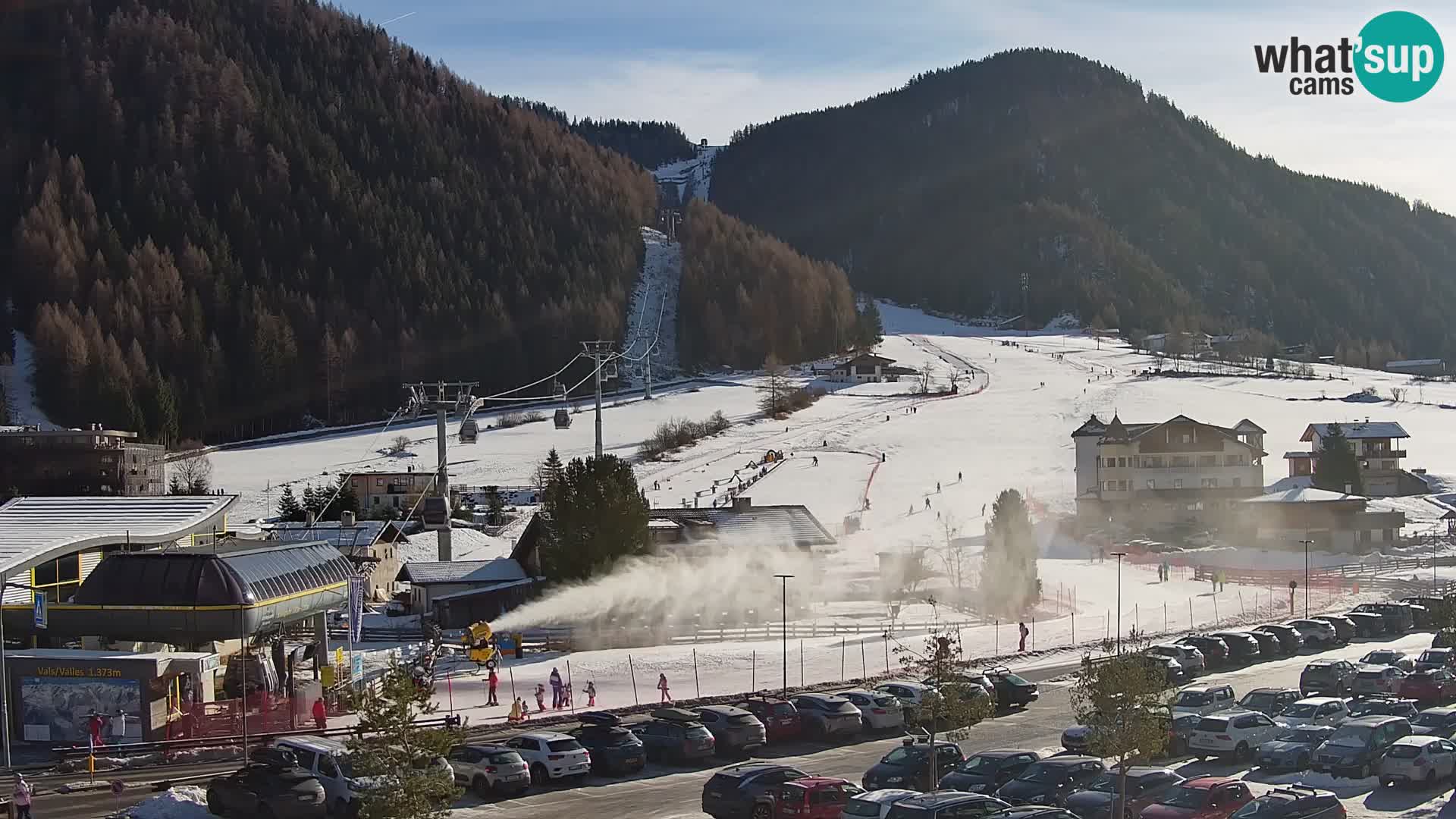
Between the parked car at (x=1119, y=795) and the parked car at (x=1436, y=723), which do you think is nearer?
the parked car at (x=1119, y=795)

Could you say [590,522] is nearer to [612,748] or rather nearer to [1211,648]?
[1211,648]

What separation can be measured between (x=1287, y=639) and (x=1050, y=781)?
2029 cm

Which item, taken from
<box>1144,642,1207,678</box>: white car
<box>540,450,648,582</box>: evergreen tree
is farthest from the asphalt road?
<box>540,450,648,582</box>: evergreen tree

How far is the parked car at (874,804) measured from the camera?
21000 mm

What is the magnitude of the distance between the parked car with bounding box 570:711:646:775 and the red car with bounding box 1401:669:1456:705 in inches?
636

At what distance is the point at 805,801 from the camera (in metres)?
22.8

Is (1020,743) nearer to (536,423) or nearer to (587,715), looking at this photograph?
(587,715)

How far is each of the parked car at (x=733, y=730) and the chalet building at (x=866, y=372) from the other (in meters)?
112

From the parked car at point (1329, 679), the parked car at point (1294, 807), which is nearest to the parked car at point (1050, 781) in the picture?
the parked car at point (1294, 807)

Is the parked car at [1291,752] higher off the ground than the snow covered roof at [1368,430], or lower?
lower

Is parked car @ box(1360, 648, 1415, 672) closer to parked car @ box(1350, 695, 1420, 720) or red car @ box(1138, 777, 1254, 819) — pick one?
parked car @ box(1350, 695, 1420, 720)

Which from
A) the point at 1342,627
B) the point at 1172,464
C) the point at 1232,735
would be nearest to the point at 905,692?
the point at 1232,735

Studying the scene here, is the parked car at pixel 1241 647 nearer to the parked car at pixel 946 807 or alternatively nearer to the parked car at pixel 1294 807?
the parked car at pixel 1294 807

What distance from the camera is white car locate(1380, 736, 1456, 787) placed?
24453 mm
